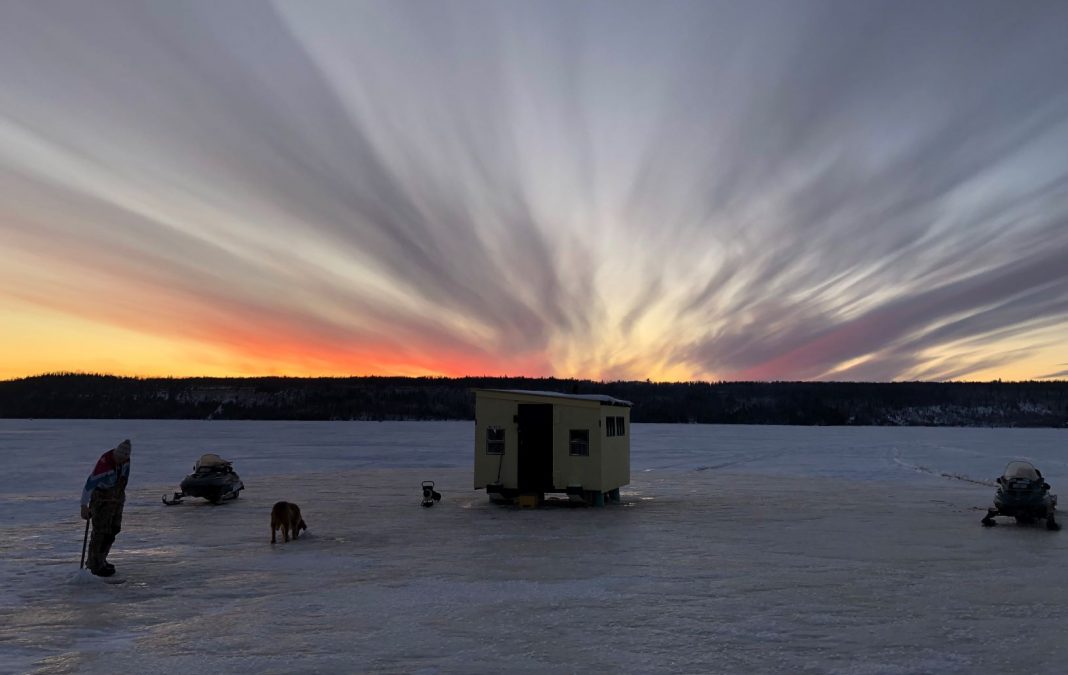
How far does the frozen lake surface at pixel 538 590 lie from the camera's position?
29.5 ft

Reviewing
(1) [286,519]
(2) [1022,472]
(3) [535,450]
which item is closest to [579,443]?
(3) [535,450]

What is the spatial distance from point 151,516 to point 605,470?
1301 cm

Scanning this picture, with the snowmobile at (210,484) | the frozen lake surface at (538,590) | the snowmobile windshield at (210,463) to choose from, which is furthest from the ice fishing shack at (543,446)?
the snowmobile windshield at (210,463)

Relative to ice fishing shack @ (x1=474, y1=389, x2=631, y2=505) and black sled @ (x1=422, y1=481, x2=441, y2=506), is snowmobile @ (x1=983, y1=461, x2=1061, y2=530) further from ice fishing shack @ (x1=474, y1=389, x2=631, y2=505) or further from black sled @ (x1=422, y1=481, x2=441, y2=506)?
black sled @ (x1=422, y1=481, x2=441, y2=506)

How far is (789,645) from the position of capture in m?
9.45

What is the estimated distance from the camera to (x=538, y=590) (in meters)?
12.5

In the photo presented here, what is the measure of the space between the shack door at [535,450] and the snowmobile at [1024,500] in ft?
39.5

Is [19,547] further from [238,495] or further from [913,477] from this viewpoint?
[913,477]

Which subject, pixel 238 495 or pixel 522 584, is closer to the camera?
pixel 522 584

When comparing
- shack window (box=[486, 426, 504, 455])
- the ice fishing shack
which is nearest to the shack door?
the ice fishing shack

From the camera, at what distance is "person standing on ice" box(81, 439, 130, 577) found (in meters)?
13.4

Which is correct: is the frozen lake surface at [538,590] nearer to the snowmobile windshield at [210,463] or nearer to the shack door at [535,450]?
the shack door at [535,450]

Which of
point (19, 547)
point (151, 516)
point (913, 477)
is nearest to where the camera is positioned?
point (19, 547)

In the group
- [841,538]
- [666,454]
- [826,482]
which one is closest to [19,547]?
[841,538]
